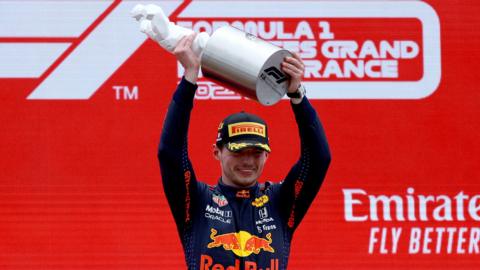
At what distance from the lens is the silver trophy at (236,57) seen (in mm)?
2061

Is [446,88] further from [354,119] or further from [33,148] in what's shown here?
[33,148]

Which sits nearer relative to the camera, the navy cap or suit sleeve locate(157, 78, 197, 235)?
suit sleeve locate(157, 78, 197, 235)

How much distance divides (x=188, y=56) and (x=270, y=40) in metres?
1.23

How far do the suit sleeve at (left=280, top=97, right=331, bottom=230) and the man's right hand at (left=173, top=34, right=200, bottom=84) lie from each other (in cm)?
29

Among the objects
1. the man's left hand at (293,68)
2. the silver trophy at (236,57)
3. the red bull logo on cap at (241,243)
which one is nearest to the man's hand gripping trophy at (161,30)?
the silver trophy at (236,57)

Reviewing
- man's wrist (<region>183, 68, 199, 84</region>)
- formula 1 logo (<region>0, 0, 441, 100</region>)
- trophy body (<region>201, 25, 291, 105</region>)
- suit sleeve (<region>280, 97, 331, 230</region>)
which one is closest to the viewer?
trophy body (<region>201, 25, 291, 105</region>)

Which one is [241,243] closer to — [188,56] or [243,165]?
[243,165]

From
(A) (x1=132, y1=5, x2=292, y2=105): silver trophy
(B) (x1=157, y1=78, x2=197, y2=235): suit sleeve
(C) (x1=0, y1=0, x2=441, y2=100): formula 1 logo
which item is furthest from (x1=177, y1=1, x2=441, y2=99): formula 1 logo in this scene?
(A) (x1=132, y1=5, x2=292, y2=105): silver trophy

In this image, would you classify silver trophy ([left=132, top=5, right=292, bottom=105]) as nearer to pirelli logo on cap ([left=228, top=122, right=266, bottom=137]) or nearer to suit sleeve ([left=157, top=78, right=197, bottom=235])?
suit sleeve ([left=157, top=78, right=197, bottom=235])

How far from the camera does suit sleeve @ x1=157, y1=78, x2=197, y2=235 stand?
220cm

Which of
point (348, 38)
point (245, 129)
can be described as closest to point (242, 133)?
point (245, 129)

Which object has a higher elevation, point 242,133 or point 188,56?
point 188,56

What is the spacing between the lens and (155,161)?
3326 mm

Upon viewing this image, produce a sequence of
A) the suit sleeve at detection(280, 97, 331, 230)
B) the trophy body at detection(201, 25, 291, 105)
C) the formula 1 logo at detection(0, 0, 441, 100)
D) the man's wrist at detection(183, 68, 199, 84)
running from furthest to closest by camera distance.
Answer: the formula 1 logo at detection(0, 0, 441, 100)
the suit sleeve at detection(280, 97, 331, 230)
the man's wrist at detection(183, 68, 199, 84)
the trophy body at detection(201, 25, 291, 105)
